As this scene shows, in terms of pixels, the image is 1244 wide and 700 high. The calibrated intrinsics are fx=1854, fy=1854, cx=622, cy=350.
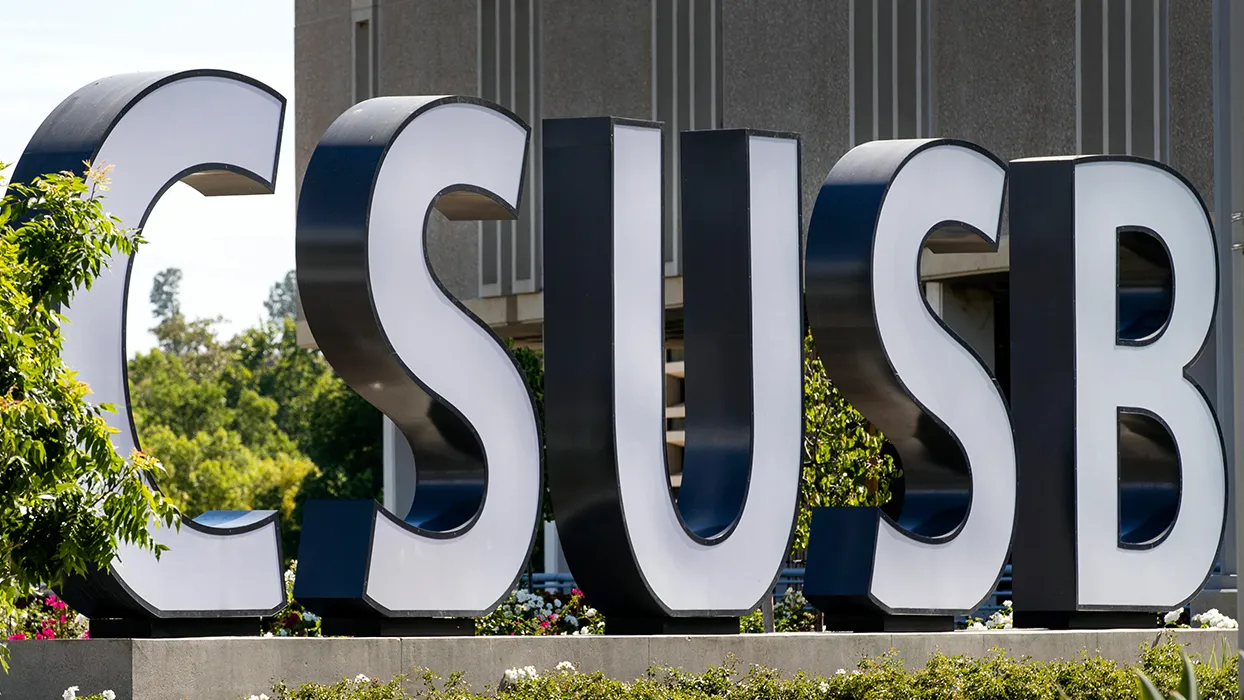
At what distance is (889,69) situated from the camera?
27.1 m

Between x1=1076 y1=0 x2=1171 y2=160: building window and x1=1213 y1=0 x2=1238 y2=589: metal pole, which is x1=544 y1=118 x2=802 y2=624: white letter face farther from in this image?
x1=1076 y1=0 x2=1171 y2=160: building window

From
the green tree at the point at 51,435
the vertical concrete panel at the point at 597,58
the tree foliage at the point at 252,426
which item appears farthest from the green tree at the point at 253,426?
the green tree at the point at 51,435

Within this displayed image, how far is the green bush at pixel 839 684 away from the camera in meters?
10.7

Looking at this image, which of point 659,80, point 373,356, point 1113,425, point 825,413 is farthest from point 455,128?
point 659,80

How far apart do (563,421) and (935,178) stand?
376 cm

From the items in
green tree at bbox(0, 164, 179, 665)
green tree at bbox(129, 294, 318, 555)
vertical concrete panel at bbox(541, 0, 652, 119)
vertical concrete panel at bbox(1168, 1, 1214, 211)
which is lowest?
green tree at bbox(129, 294, 318, 555)

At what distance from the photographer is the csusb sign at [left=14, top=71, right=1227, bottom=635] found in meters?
11.3

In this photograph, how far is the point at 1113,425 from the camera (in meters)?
15.0

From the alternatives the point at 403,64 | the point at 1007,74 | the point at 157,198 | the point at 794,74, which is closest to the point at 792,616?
the point at 1007,74

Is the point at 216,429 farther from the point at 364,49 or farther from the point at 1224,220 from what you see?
the point at 1224,220

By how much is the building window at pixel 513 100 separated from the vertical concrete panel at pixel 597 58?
1.37ft

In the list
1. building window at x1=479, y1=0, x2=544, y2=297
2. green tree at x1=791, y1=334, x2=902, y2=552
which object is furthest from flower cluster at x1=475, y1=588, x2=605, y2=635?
building window at x1=479, y1=0, x2=544, y2=297

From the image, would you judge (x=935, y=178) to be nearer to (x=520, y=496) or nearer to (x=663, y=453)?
(x=663, y=453)

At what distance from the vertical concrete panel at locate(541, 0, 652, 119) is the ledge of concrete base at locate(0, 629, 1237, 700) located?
18020mm
